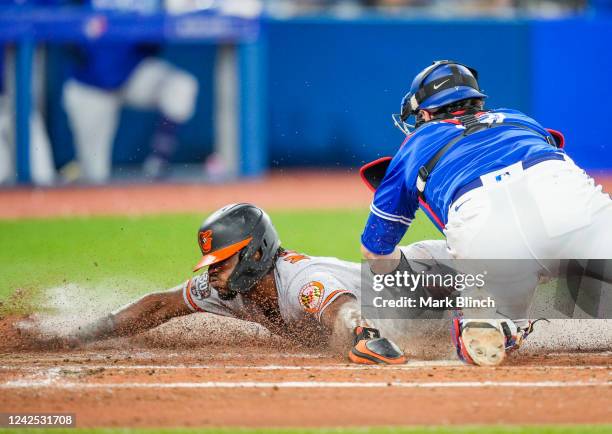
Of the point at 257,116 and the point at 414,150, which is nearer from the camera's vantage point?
the point at 414,150

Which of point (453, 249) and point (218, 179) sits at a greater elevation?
point (453, 249)

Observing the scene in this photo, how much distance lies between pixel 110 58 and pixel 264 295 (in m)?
10.8

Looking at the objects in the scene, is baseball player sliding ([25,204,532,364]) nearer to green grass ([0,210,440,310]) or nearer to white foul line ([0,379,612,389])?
white foul line ([0,379,612,389])

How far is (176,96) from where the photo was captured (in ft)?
55.0

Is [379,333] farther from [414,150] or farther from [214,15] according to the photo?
[214,15]

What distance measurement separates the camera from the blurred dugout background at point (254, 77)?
16.0 metres

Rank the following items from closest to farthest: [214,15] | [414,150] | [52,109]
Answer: [414,150] < [214,15] < [52,109]

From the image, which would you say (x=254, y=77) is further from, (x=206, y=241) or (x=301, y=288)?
(x=301, y=288)

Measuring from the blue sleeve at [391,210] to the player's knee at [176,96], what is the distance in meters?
10.8

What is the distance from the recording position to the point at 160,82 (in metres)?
16.7

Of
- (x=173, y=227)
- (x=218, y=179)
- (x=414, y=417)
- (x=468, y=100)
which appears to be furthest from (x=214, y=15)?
(x=414, y=417)

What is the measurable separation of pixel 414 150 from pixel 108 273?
13.6 feet

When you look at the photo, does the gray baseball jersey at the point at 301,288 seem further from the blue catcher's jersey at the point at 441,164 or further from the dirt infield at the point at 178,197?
the dirt infield at the point at 178,197

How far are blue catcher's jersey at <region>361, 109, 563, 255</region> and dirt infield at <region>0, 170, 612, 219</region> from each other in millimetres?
7657
